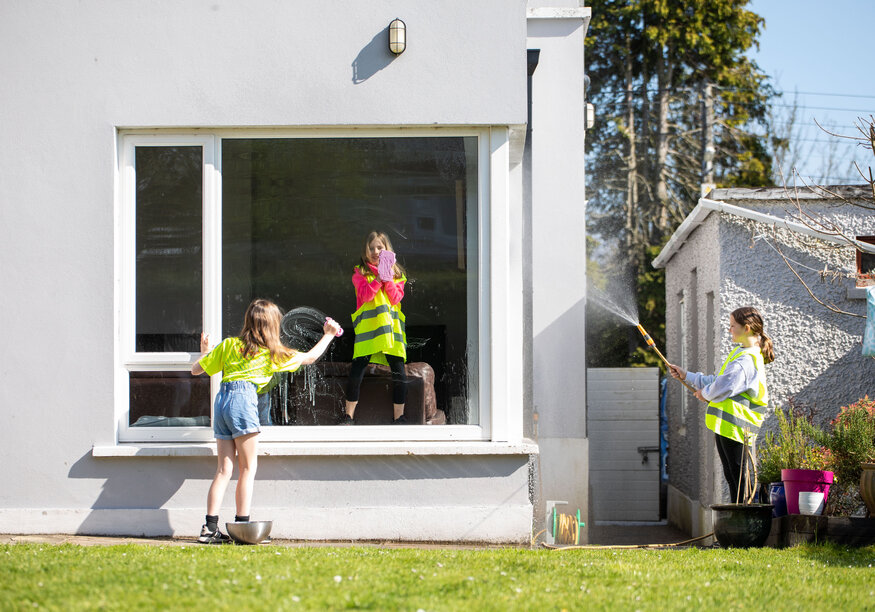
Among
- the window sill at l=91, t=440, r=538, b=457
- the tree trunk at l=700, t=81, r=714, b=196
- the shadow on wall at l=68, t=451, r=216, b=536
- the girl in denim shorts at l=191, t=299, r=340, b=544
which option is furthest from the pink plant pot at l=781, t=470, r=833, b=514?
the tree trunk at l=700, t=81, r=714, b=196

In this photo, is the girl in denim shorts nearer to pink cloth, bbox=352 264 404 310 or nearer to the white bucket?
pink cloth, bbox=352 264 404 310

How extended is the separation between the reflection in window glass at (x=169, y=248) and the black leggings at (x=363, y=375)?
1.12 meters

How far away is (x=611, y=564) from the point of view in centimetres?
584

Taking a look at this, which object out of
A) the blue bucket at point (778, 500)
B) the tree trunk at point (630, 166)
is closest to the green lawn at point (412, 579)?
the blue bucket at point (778, 500)

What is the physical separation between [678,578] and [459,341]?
2.38 metres

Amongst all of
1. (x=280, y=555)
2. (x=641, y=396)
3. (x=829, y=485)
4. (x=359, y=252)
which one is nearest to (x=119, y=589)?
(x=280, y=555)

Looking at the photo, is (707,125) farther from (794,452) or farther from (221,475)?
(221,475)

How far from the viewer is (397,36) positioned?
6.88 meters

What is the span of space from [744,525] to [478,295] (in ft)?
8.04

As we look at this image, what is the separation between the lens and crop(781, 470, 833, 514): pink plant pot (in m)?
6.91

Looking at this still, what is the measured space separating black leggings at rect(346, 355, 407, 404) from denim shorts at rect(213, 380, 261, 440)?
831 millimetres

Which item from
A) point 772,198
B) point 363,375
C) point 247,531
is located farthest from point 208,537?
point 772,198

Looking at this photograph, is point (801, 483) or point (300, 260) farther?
point (300, 260)

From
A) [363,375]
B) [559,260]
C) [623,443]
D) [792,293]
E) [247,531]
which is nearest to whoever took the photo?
[247,531]
